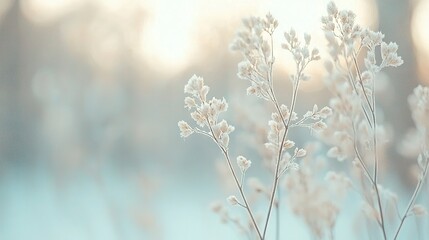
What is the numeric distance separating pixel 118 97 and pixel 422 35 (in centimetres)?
58

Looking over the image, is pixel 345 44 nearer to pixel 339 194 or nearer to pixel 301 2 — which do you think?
pixel 339 194

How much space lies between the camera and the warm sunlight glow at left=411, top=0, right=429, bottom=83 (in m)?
1.06

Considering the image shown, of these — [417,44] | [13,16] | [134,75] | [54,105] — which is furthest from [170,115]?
[417,44]

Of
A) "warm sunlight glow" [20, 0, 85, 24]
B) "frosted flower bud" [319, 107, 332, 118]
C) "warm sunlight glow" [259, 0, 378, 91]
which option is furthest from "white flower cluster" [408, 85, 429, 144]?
"warm sunlight glow" [20, 0, 85, 24]

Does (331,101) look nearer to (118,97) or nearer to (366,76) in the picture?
(366,76)

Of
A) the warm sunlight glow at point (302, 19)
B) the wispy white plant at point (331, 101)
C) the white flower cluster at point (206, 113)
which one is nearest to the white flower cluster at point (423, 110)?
the wispy white plant at point (331, 101)

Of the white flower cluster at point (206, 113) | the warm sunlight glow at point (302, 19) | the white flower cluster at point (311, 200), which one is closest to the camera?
the white flower cluster at point (206, 113)

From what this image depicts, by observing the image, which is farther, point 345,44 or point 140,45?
point 140,45

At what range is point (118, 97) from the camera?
1.06m

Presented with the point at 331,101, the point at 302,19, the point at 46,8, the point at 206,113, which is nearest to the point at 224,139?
the point at 206,113

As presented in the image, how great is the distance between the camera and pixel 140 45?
1053mm

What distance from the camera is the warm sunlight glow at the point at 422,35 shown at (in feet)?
3.46

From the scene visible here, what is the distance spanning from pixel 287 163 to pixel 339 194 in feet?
0.74

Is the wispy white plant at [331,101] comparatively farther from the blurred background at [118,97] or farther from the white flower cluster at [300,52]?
the blurred background at [118,97]
